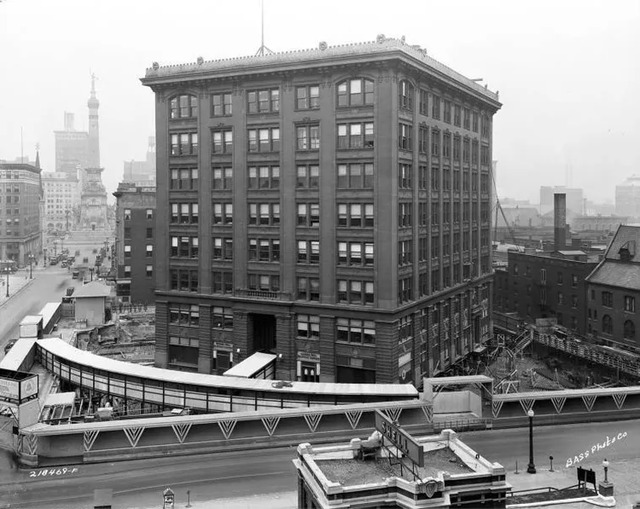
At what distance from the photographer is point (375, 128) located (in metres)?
53.2

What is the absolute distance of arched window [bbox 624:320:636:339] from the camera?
70.9m

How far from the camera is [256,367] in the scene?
5241cm

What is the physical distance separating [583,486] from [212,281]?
39.7m

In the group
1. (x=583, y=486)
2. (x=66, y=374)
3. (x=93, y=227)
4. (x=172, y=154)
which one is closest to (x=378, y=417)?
(x=583, y=486)

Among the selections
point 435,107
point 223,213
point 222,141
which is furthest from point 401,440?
point 435,107

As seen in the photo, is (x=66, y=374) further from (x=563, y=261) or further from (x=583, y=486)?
(x=563, y=261)

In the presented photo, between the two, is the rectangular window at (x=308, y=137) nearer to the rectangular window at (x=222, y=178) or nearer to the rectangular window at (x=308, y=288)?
the rectangular window at (x=222, y=178)

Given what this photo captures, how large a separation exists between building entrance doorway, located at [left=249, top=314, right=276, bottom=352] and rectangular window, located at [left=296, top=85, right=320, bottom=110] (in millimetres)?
18609

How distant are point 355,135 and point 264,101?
9.13m

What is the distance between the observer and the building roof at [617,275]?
71.9 metres

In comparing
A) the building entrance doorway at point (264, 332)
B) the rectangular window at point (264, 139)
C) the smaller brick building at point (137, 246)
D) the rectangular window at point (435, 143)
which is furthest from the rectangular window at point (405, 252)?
the smaller brick building at point (137, 246)

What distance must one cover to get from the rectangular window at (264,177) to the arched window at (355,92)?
8112mm

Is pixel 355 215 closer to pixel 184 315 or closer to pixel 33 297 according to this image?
pixel 184 315

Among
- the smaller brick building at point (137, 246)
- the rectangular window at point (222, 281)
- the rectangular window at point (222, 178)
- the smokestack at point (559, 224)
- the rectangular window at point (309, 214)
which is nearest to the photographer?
the rectangular window at point (309, 214)
